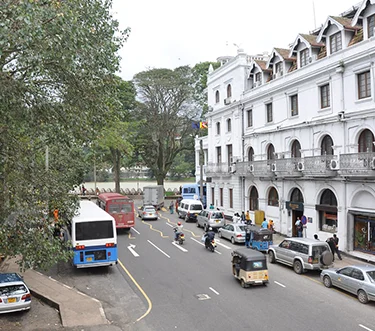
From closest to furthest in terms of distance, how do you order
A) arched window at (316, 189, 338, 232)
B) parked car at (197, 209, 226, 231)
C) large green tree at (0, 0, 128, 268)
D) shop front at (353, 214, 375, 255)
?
large green tree at (0, 0, 128, 268) → shop front at (353, 214, 375, 255) → arched window at (316, 189, 338, 232) → parked car at (197, 209, 226, 231)

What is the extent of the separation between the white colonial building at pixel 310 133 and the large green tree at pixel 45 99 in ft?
48.2

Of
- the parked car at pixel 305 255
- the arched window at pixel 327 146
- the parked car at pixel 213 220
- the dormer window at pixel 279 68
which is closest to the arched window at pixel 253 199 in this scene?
the parked car at pixel 213 220

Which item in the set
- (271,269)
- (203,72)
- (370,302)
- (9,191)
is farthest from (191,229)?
(203,72)

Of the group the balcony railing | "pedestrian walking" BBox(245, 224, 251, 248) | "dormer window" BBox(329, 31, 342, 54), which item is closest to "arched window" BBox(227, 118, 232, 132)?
the balcony railing

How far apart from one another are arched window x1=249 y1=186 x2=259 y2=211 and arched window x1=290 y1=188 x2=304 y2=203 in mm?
5060

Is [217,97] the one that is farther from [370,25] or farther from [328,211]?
[370,25]


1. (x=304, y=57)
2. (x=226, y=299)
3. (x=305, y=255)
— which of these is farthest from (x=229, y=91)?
(x=226, y=299)

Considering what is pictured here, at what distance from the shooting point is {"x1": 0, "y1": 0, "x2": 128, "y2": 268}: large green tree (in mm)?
9484

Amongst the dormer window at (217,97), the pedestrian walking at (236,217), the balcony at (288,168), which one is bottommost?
the pedestrian walking at (236,217)

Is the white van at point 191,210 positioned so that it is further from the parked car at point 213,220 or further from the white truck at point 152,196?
the white truck at point 152,196

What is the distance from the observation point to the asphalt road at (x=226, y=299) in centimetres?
1262

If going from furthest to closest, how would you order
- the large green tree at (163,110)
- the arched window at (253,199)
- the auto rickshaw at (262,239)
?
the large green tree at (163,110) < the arched window at (253,199) < the auto rickshaw at (262,239)

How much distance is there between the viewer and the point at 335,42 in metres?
24.0

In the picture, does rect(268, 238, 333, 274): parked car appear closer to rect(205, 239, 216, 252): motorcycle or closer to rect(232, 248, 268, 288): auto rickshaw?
rect(232, 248, 268, 288): auto rickshaw
